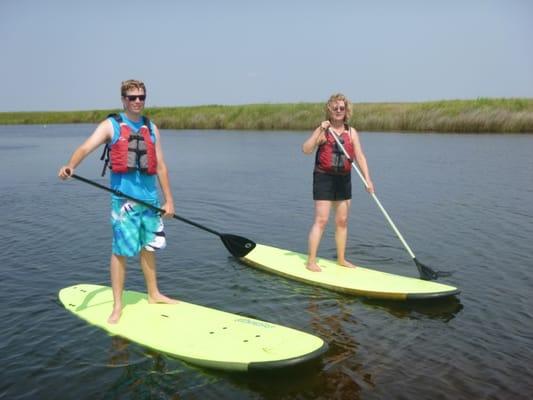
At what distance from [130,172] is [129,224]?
0.47 meters

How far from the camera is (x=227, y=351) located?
14.6ft

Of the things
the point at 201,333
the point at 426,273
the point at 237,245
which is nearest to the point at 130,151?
the point at 201,333

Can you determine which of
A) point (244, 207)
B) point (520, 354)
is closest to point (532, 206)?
point (244, 207)

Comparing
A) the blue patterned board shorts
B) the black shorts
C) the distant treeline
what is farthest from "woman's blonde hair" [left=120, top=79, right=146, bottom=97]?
the distant treeline

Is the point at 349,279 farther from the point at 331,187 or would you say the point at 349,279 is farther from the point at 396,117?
the point at 396,117

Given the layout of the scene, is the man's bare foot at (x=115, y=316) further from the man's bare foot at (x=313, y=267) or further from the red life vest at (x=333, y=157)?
the red life vest at (x=333, y=157)

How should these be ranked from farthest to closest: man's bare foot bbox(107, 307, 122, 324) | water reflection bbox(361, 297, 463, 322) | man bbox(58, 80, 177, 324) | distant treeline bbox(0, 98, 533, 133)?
distant treeline bbox(0, 98, 533, 133) → water reflection bbox(361, 297, 463, 322) → man's bare foot bbox(107, 307, 122, 324) → man bbox(58, 80, 177, 324)

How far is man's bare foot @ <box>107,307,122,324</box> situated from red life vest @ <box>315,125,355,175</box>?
113 inches

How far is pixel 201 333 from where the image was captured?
482 cm

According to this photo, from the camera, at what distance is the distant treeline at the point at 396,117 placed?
2768 cm

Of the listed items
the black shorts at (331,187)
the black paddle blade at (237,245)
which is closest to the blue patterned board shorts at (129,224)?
the black paddle blade at (237,245)

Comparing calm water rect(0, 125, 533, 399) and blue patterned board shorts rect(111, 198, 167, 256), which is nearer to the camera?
calm water rect(0, 125, 533, 399)

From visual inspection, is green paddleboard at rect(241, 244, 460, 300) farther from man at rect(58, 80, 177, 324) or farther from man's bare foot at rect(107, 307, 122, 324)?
man's bare foot at rect(107, 307, 122, 324)

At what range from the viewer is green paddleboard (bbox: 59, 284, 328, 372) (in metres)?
4.30
